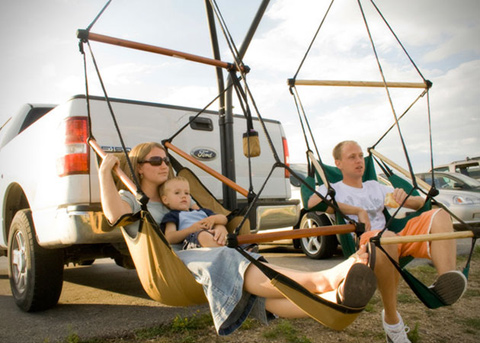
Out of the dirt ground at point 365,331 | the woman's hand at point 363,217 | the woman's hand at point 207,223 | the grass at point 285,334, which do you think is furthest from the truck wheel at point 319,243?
the woman's hand at point 207,223

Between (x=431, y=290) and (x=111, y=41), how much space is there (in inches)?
90.8

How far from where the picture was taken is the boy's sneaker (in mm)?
1747

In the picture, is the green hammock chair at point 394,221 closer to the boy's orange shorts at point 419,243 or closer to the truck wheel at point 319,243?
the boy's orange shorts at point 419,243

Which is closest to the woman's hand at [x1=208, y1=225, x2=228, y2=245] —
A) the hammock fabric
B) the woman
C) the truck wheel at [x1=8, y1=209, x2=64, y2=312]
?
the woman

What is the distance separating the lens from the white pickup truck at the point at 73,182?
8.84ft

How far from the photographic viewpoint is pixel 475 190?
6676 mm

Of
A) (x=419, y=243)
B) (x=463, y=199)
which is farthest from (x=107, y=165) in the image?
(x=463, y=199)

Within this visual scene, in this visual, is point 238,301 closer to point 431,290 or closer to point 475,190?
point 431,290

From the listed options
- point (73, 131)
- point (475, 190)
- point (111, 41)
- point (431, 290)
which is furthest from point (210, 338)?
point (475, 190)

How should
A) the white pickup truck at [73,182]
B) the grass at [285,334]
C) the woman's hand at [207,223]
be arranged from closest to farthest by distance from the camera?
1. the woman's hand at [207,223]
2. the grass at [285,334]
3. the white pickup truck at [73,182]

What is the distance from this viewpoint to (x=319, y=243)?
5.17 metres

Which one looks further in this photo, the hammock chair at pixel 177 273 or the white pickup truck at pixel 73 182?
the white pickup truck at pixel 73 182

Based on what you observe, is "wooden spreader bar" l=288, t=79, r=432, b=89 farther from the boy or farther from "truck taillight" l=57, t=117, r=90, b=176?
"truck taillight" l=57, t=117, r=90, b=176

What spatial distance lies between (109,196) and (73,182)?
778 mm
